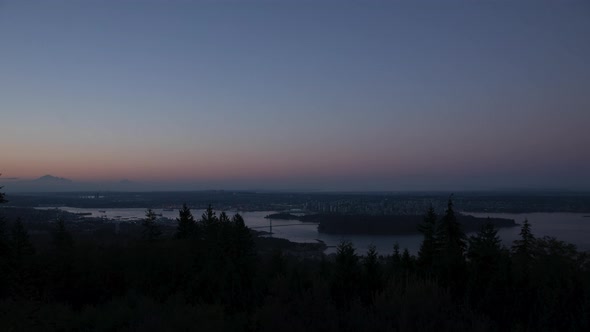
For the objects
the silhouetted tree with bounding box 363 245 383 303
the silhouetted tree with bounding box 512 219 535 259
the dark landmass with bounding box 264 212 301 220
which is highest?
the silhouetted tree with bounding box 363 245 383 303

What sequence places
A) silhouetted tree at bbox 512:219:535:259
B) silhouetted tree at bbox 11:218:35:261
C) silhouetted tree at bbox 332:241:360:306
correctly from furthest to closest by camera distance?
silhouetted tree at bbox 512:219:535:259 < silhouetted tree at bbox 11:218:35:261 < silhouetted tree at bbox 332:241:360:306

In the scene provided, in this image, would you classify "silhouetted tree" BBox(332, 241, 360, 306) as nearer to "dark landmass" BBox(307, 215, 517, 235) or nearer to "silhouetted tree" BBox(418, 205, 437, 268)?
"silhouetted tree" BBox(418, 205, 437, 268)

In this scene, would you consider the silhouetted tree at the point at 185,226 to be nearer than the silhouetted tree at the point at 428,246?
No

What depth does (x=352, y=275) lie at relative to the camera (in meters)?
8.32

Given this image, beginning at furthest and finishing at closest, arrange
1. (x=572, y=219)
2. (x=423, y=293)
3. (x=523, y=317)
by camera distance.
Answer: (x=572, y=219), (x=423, y=293), (x=523, y=317)

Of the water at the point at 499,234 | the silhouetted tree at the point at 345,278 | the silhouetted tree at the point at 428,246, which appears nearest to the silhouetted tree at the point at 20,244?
the silhouetted tree at the point at 345,278

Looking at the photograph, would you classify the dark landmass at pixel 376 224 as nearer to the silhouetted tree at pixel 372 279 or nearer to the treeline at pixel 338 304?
the silhouetted tree at pixel 372 279

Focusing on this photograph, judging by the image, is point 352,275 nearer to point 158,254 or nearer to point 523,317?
point 523,317

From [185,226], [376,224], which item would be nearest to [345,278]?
[185,226]

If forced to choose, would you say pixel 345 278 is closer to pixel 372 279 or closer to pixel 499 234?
pixel 372 279

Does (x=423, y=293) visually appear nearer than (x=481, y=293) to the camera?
Yes

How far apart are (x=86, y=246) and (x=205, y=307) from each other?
34.0 feet

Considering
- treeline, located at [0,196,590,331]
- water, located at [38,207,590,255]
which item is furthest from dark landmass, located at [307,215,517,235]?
treeline, located at [0,196,590,331]

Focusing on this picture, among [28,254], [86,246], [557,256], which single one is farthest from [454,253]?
[28,254]
